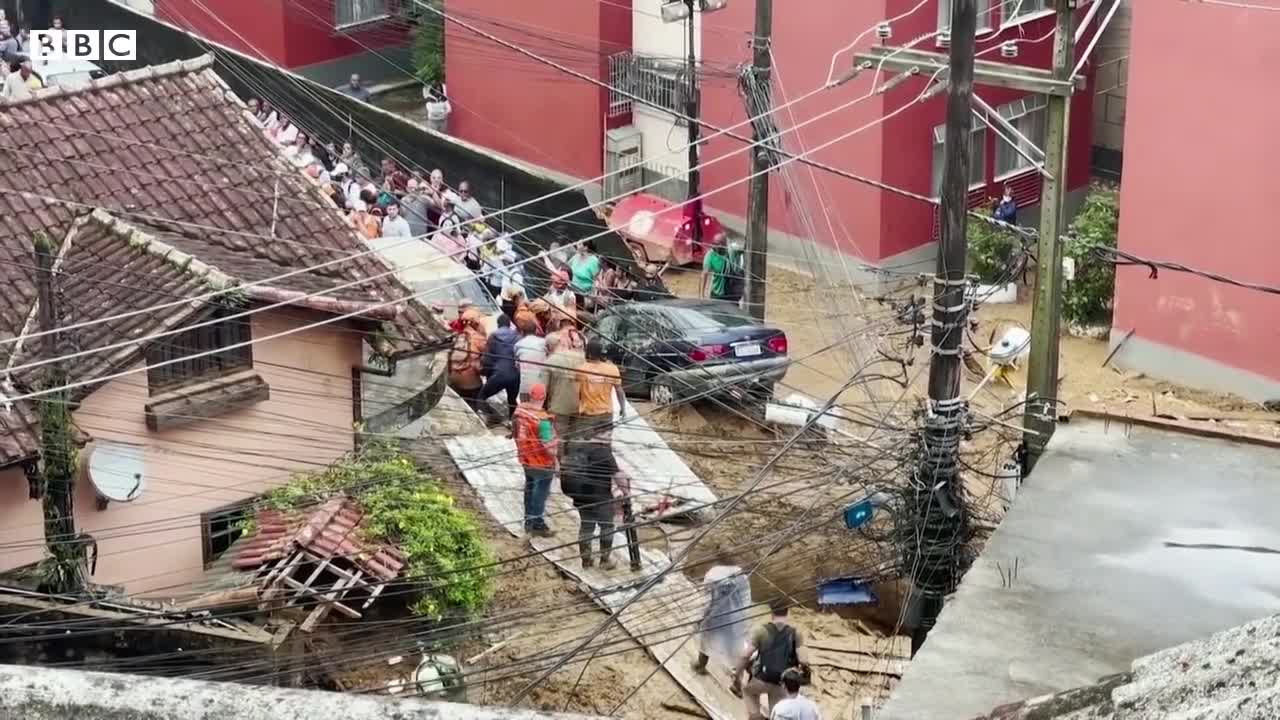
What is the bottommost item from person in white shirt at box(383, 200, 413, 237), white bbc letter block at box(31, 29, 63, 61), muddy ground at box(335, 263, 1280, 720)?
muddy ground at box(335, 263, 1280, 720)

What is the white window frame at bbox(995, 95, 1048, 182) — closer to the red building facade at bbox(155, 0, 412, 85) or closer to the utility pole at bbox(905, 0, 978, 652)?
the red building facade at bbox(155, 0, 412, 85)

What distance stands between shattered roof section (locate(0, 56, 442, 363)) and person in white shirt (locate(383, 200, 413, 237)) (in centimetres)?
673

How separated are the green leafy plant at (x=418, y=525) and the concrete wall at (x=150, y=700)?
10514mm

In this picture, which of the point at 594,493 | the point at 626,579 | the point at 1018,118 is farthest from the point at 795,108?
the point at 626,579

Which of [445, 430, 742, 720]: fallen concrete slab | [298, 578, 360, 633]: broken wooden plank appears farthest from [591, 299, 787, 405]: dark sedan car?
[298, 578, 360, 633]: broken wooden plank

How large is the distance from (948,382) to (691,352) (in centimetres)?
821

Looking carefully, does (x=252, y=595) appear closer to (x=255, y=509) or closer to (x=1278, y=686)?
(x=255, y=509)

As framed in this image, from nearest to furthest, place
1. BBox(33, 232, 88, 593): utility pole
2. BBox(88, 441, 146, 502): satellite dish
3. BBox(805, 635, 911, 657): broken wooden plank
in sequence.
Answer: BBox(33, 232, 88, 593): utility pole
BBox(88, 441, 146, 502): satellite dish
BBox(805, 635, 911, 657): broken wooden plank

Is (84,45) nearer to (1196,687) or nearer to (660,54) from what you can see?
(660,54)

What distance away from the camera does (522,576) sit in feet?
53.7

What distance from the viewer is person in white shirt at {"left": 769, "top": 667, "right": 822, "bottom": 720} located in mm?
12076

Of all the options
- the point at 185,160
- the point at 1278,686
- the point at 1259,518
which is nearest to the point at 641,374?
the point at 185,160

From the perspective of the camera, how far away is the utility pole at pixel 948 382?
38.6 ft

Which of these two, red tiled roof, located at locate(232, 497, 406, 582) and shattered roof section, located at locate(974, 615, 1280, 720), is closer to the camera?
shattered roof section, located at locate(974, 615, 1280, 720)
